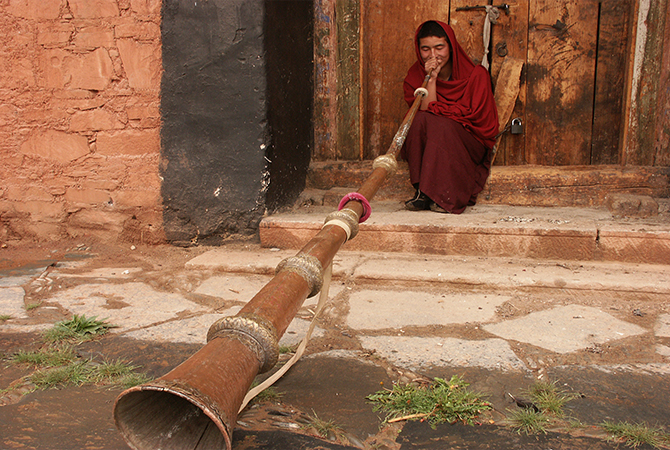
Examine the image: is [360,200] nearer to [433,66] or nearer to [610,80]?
[433,66]

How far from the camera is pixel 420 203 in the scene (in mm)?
3363

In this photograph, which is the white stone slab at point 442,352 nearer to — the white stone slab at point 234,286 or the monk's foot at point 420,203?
the white stone slab at point 234,286

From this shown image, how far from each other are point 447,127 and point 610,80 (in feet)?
4.68

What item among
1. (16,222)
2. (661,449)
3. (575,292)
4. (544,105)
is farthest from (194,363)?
(544,105)

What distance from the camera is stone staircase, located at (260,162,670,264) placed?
8.85 feet

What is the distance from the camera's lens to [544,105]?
12.7 feet

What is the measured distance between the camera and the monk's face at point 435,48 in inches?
141

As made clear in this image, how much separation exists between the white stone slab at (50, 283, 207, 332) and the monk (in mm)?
1724

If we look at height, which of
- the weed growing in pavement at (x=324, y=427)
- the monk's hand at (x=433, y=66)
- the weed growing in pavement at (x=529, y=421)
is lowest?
the weed growing in pavement at (x=324, y=427)

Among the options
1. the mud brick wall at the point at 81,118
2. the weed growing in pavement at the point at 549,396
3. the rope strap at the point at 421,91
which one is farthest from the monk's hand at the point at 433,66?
the weed growing in pavement at the point at 549,396

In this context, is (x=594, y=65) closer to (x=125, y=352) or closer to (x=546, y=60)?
(x=546, y=60)

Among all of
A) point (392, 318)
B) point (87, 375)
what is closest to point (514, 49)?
point (392, 318)

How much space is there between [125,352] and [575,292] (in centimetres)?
199

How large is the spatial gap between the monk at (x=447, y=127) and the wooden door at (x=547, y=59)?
0.32m
